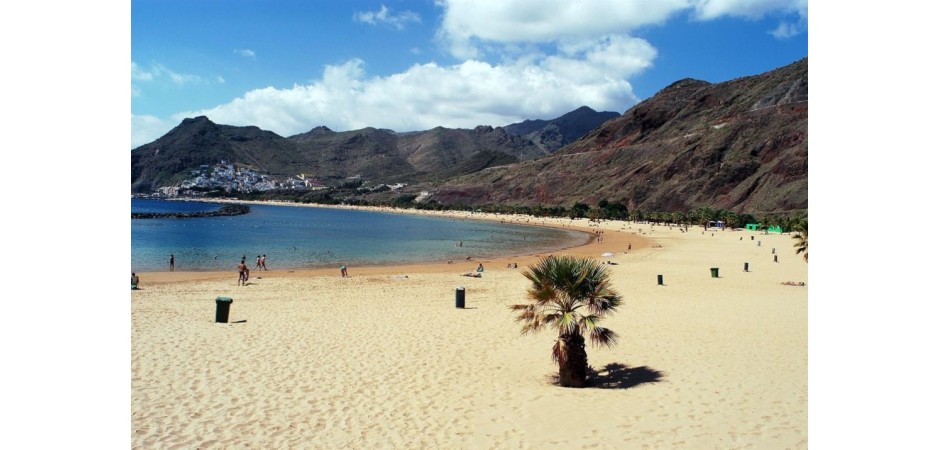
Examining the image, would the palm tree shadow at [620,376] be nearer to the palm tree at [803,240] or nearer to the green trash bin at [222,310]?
the green trash bin at [222,310]

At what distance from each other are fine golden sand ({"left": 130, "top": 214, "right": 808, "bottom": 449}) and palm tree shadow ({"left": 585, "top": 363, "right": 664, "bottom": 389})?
33 millimetres

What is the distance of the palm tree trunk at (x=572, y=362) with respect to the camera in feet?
28.7

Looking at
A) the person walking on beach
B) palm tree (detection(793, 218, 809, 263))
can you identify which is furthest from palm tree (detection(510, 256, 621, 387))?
the person walking on beach

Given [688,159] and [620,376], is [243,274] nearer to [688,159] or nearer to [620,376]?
[620,376]

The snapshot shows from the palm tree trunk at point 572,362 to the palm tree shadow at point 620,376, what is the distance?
24cm

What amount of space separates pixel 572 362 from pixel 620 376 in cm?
106

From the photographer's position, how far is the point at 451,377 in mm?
9156

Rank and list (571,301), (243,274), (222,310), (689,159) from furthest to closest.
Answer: (689,159)
(243,274)
(222,310)
(571,301)

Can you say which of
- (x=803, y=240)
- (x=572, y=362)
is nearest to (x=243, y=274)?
(x=572, y=362)

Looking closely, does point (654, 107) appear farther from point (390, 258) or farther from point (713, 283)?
point (713, 283)

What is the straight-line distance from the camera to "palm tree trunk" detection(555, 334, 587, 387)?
8.76 m

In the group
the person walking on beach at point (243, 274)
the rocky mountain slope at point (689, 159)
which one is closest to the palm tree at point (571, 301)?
the person walking on beach at point (243, 274)

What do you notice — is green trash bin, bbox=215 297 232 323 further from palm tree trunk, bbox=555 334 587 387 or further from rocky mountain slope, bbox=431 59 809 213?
rocky mountain slope, bbox=431 59 809 213
